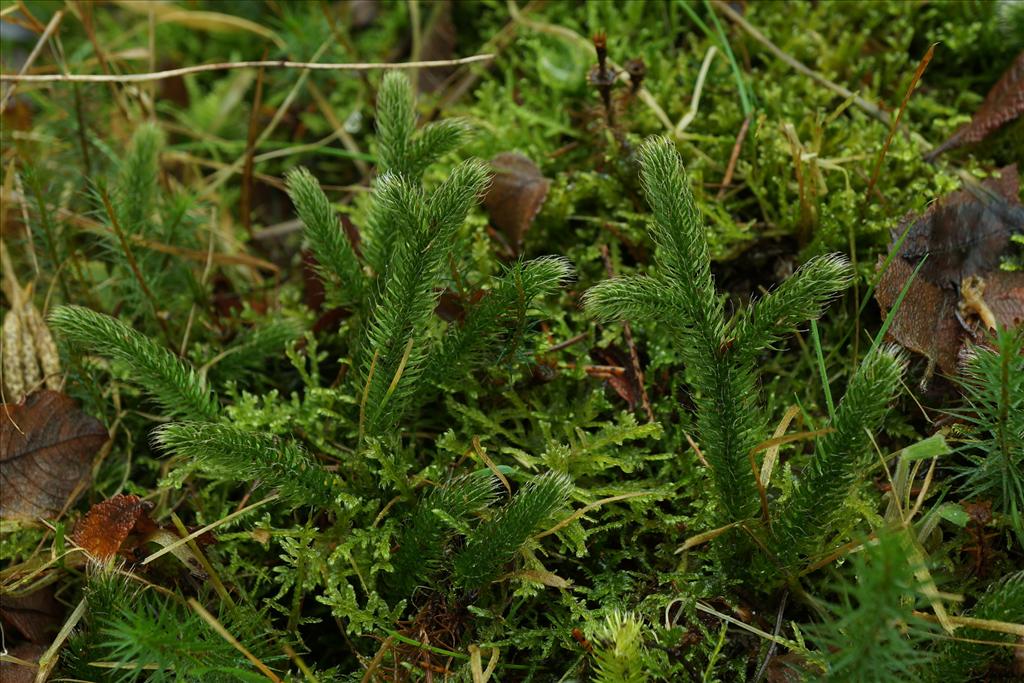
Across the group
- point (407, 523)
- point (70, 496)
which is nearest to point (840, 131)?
point (407, 523)

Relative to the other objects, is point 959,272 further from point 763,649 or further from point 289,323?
point 289,323

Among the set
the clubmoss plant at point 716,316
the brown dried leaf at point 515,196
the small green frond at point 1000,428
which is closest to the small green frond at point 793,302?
the clubmoss plant at point 716,316

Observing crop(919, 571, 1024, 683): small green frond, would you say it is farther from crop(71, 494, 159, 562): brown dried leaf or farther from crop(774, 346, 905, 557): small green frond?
crop(71, 494, 159, 562): brown dried leaf

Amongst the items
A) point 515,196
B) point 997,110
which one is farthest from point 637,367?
point 997,110

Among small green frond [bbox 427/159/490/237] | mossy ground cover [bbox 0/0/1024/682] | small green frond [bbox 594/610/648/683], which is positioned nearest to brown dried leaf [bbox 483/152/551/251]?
mossy ground cover [bbox 0/0/1024/682]

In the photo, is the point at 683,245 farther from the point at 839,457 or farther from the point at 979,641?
the point at 979,641

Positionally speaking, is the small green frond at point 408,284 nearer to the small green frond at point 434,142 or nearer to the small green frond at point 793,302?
the small green frond at point 434,142
